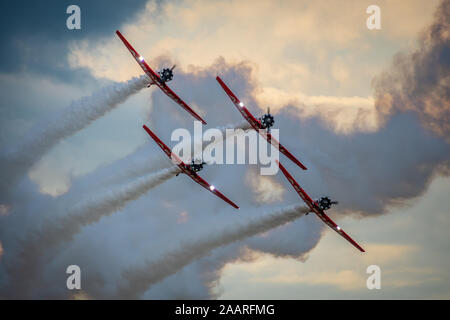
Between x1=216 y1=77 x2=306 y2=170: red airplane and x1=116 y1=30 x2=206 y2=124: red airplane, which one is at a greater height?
x1=116 y1=30 x2=206 y2=124: red airplane

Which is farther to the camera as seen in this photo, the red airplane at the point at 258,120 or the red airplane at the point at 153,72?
the red airplane at the point at 153,72

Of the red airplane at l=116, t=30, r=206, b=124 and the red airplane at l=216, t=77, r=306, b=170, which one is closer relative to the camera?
the red airplane at l=216, t=77, r=306, b=170

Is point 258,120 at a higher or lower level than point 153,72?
lower

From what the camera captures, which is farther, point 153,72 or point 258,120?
point 153,72

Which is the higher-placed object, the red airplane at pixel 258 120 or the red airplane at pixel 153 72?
the red airplane at pixel 153 72
